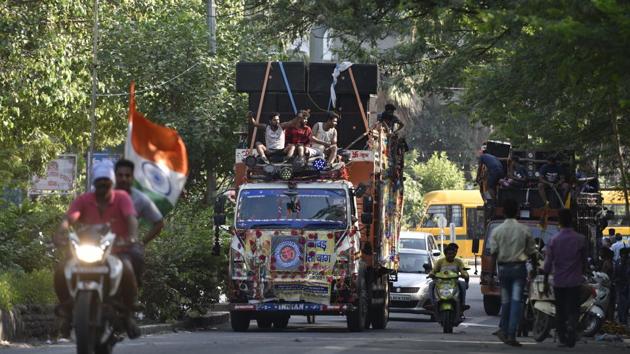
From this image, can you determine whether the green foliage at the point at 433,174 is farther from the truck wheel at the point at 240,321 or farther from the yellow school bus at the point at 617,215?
the truck wheel at the point at 240,321

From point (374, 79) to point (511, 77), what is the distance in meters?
2.45

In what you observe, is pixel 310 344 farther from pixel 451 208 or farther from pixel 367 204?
pixel 451 208

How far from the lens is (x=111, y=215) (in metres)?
12.7

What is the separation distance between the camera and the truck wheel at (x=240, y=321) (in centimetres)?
2373

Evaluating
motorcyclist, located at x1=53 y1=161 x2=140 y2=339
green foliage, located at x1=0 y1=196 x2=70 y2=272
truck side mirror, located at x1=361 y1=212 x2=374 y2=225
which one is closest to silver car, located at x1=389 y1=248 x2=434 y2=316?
truck side mirror, located at x1=361 y1=212 x2=374 y2=225

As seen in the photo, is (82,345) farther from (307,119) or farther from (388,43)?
(388,43)

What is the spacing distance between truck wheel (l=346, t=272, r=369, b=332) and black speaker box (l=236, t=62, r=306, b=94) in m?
4.19

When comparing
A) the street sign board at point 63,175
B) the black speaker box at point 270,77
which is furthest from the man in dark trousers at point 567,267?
the street sign board at point 63,175

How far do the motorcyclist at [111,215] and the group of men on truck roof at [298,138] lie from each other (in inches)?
445

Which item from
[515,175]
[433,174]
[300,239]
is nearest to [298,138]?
[300,239]

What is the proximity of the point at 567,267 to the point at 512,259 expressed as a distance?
0.72 meters

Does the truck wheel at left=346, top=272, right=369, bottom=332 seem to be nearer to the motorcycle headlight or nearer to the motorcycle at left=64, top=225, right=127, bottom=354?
the motorcycle at left=64, top=225, right=127, bottom=354

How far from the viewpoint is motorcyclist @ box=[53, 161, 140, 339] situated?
41.2 ft

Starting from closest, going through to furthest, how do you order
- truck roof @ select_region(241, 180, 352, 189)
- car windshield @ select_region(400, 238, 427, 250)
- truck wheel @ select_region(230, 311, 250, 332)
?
truck roof @ select_region(241, 180, 352, 189) < truck wheel @ select_region(230, 311, 250, 332) < car windshield @ select_region(400, 238, 427, 250)
